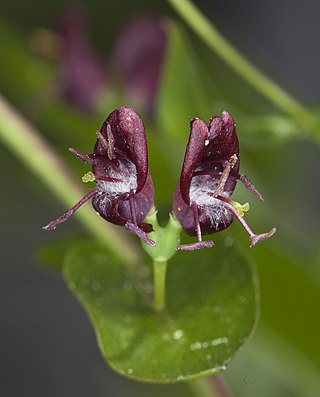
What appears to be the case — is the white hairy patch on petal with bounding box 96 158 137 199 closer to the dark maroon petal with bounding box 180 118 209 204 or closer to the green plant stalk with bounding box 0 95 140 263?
the dark maroon petal with bounding box 180 118 209 204

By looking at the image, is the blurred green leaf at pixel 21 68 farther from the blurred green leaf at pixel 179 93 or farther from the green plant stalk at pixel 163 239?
the green plant stalk at pixel 163 239

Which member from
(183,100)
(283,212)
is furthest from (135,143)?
(283,212)

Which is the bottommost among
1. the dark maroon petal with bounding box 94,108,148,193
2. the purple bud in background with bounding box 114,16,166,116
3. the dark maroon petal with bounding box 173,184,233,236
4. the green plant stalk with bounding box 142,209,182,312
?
the purple bud in background with bounding box 114,16,166,116

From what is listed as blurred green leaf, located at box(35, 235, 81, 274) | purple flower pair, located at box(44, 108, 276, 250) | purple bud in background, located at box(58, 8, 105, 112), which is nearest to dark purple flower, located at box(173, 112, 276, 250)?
purple flower pair, located at box(44, 108, 276, 250)

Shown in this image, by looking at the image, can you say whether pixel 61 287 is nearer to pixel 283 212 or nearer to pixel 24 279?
pixel 24 279

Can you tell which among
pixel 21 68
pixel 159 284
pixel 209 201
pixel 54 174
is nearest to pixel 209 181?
pixel 209 201

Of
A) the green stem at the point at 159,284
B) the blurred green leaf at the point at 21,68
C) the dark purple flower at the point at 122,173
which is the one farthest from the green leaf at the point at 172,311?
the blurred green leaf at the point at 21,68
